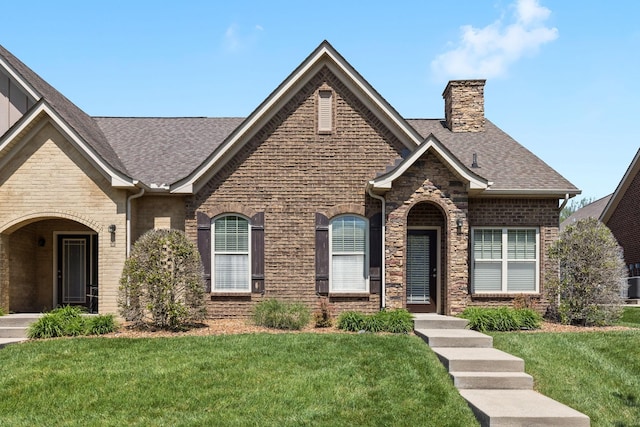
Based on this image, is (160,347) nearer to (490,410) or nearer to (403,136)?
(490,410)

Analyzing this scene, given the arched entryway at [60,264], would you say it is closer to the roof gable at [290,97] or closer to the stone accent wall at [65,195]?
the stone accent wall at [65,195]

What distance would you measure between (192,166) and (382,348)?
8649 mm

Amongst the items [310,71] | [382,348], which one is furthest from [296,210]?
[382,348]

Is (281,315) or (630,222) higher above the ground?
(630,222)

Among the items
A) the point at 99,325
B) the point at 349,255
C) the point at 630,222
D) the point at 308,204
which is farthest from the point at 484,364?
the point at 630,222

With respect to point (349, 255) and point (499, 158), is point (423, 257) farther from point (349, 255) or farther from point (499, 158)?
point (499, 158)

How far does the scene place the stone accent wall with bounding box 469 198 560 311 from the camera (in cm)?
1420

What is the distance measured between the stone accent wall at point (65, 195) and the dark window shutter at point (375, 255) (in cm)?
641

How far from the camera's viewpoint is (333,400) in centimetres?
709

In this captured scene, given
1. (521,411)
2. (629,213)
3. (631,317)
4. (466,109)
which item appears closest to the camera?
(521,411)

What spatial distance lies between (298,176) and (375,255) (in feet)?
9.60

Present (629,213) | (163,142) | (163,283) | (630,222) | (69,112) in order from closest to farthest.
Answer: (163,283) < (69,112) < (163,142) < (630,222) < (629,213)

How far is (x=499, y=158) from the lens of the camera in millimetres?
15648

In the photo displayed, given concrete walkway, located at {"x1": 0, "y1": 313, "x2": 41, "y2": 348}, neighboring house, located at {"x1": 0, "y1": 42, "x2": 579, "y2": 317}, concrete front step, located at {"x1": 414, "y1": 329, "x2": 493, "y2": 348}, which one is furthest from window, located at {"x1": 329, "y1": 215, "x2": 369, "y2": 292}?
concrete walkway, located at {"x1": 0, "y1": 313, "x2": 41, "y2": 348}
